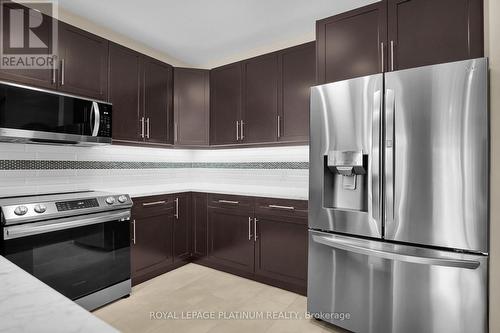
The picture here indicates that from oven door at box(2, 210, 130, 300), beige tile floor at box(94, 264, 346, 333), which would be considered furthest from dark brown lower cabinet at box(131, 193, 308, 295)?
oven door at box(2, 210, 130, 300)

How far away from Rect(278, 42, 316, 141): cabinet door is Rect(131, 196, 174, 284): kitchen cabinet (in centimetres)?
150

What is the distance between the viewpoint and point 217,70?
348 centimetres

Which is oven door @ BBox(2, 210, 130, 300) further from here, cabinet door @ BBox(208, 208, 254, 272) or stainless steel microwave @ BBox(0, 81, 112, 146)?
cabinet door @ BBox(208, 208, 254, 272)

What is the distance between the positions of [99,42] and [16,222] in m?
1.73

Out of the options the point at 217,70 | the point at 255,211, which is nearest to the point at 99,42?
the point at 217,70

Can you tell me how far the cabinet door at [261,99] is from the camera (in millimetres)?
3014

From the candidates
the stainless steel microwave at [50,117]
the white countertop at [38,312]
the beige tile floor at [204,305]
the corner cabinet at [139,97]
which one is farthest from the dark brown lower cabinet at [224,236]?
the white countertop at [38,312]

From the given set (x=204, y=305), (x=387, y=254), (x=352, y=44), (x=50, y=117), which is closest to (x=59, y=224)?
(x=50, y=117)

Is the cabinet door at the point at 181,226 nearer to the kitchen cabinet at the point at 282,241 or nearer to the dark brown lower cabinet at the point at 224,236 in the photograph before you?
the dark brown lower cabinet at the point at 224,236

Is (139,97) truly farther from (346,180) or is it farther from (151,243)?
(346,180)

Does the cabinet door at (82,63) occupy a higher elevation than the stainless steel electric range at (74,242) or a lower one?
higher

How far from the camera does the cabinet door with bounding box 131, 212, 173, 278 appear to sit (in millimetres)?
2820

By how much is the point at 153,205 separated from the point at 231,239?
3.01 ft

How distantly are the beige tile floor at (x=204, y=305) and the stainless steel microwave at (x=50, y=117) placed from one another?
1482 mm
